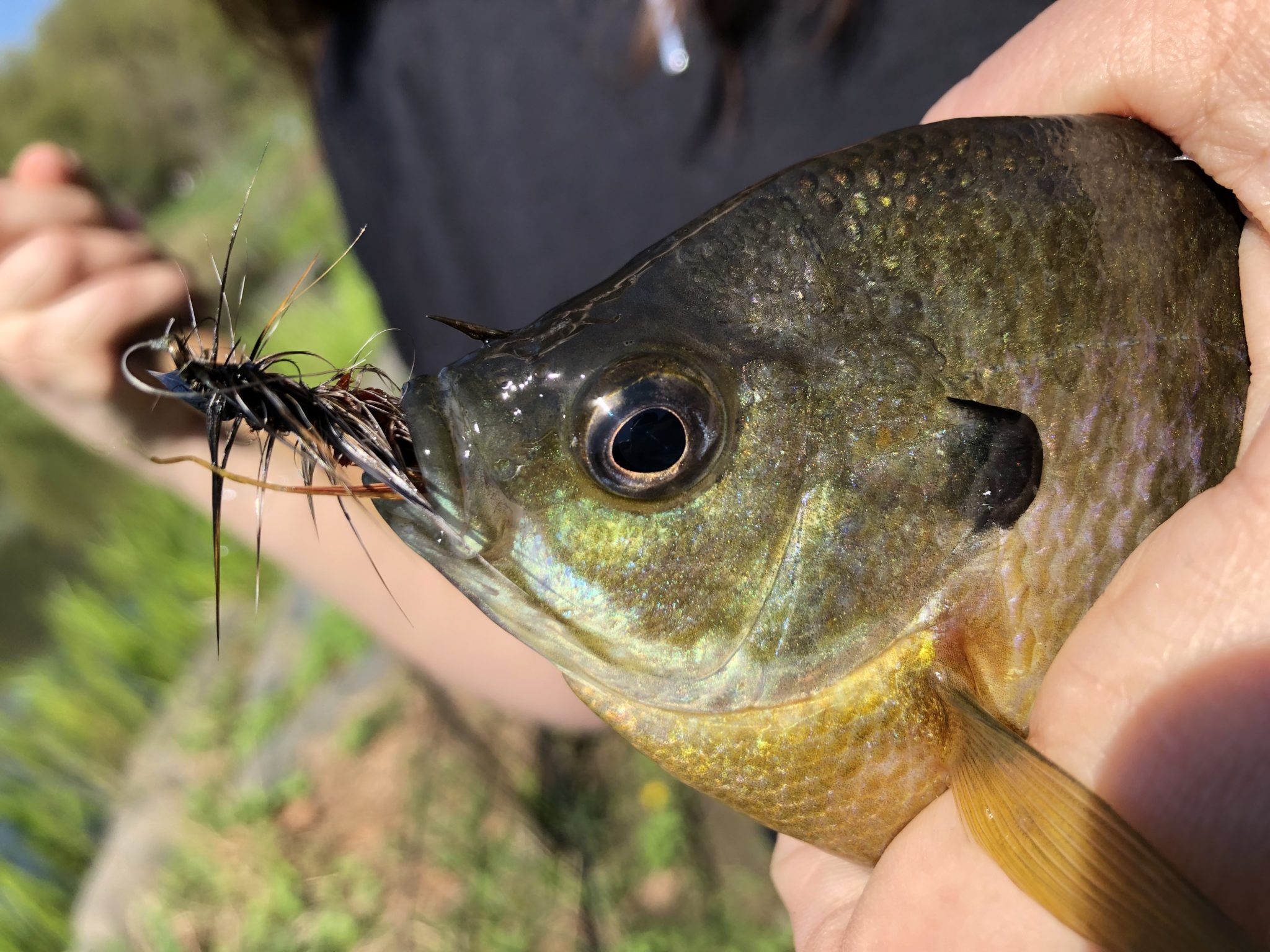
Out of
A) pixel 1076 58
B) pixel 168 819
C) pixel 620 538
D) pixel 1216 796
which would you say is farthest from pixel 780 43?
pixel 168 819

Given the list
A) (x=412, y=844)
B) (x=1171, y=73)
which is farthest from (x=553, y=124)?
(x=412, y=844)

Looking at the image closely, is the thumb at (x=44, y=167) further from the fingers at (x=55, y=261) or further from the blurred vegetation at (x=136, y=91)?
the blurred vegetation at (x=136, y=91)

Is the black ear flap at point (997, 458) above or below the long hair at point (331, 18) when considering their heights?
below

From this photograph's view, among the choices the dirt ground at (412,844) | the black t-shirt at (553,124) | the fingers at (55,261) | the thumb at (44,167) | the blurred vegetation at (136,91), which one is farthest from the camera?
the blurred vegetation at (136,91)

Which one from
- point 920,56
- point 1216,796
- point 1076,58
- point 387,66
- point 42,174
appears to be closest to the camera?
point 1216,796

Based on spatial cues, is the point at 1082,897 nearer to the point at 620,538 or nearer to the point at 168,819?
A: the point at 620,538

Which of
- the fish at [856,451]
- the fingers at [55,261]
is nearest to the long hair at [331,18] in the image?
the fingers at [55,261]

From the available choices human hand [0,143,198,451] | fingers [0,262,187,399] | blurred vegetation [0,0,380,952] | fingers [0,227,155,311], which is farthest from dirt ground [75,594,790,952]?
fingers [0,227,155,311]
